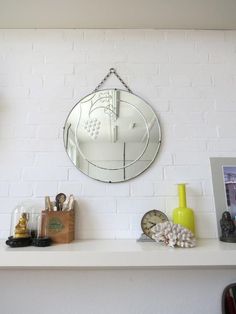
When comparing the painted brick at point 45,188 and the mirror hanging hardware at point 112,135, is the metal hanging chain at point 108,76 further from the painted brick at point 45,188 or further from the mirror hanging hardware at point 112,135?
the painted brick at point 45,188

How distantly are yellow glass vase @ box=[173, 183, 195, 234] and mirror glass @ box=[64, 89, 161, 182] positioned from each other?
22 cm

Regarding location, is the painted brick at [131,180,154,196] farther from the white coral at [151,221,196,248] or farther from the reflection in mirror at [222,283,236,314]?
the reflection in mirror at [222,283,236,314]

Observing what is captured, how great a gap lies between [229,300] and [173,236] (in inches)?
17.8

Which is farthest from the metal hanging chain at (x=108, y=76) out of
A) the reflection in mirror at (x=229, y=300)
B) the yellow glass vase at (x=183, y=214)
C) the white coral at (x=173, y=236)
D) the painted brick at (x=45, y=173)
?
the reflection in mirror at (x=229, y=300)

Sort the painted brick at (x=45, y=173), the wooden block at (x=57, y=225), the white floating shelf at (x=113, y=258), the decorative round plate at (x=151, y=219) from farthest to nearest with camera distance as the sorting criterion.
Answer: the painted brick at (x=45, y=173) → the decorative round plate at (x=151, y=219) → the wooden block at (x=57, y=225) → the white floating shelf at (x=113, y=258)

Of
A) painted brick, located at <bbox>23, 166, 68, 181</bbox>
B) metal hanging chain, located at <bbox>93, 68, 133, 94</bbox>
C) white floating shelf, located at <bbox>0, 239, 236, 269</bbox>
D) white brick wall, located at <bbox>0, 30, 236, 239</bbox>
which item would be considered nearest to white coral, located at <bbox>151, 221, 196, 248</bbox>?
white floating shelf, located at <bbox>0, 239, 236, 269</bbox>

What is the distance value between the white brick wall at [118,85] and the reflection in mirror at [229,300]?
25cm

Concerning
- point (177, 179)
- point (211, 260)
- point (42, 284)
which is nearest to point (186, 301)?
point (211, 260)

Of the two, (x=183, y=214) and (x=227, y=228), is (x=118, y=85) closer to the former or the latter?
(x=183, y=214)

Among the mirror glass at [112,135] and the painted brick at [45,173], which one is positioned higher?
the mirror glass at [112,135]

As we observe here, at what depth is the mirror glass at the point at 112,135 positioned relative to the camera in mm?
1143

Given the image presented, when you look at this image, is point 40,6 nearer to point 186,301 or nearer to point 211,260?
point 211,260

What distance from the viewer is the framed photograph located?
3.57ft

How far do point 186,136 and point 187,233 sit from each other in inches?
21.2
